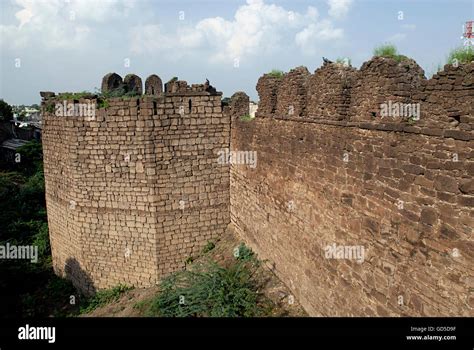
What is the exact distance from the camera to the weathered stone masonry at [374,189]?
3.96 meters

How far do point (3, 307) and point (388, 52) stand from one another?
12.6 m

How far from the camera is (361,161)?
215 inches
